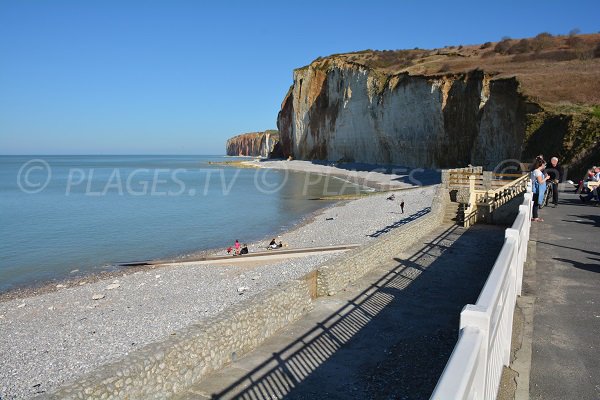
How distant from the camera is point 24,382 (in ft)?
28.6

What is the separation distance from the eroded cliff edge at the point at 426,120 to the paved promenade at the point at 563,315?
58.6ft

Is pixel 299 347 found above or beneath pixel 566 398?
beneath

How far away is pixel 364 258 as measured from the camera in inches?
424

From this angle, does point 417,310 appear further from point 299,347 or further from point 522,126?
point 522,126

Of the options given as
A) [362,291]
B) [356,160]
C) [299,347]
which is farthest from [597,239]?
[356,160]

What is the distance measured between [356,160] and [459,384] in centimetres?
7204

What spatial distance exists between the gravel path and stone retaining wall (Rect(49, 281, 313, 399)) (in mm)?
4137

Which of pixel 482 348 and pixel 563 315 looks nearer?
pixel 482 348

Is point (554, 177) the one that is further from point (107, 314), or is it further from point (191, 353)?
point (107, 314)

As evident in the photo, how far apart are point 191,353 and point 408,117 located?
5190cm

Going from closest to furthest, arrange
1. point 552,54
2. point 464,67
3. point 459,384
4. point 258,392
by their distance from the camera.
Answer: point 459,384
point 258,392
point 552,54
point 464,67
